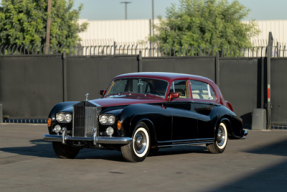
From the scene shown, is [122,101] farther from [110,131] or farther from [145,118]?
[110,131]

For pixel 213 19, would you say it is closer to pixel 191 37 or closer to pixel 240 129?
pixel 191 37

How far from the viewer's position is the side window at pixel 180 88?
11.3 metres

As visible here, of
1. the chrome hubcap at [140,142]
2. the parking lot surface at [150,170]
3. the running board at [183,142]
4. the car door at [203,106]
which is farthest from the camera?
the car door at [203,106]

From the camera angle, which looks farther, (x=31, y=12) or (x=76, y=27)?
(x=76, y=27)

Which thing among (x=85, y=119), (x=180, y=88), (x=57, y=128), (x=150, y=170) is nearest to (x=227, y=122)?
(x=180, y=88)

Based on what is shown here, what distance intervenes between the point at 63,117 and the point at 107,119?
979mm

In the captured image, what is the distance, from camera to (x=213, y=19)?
40.5 meters

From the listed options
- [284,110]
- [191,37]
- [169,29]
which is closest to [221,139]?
[284,110]

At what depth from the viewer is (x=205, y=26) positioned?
3975 cm

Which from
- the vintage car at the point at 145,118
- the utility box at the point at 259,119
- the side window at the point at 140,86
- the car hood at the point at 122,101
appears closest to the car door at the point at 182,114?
the vintage car at the point at 145,118

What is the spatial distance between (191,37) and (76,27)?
11314 mm

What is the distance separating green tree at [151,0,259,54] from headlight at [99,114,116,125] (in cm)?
2962

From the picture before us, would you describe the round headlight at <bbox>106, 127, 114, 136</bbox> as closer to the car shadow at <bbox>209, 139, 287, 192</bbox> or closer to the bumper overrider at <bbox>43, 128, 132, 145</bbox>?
the bumper overrider at <bbox>43, 128, 132, 145</bbox>

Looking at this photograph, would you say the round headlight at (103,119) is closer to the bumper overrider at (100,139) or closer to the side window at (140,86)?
the bumper overrider at (100,139)
